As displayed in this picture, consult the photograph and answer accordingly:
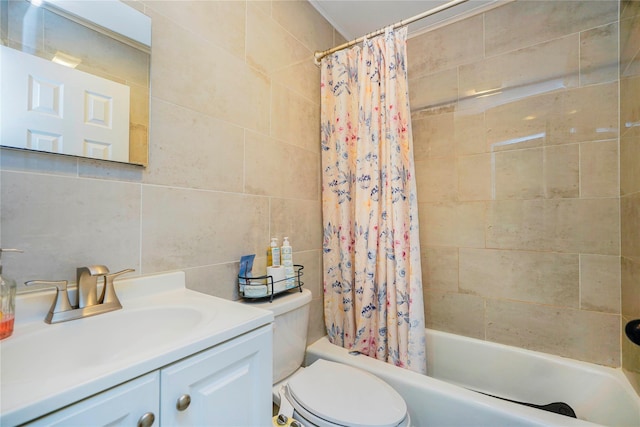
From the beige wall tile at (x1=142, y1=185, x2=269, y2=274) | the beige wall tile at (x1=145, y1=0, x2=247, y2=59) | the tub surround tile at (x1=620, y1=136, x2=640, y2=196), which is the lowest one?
the beige wall tile at (x1=142, y1=185, x2=269, y2=274)

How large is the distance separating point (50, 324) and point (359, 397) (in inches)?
38.6

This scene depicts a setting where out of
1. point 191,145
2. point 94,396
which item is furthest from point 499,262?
point 94,396

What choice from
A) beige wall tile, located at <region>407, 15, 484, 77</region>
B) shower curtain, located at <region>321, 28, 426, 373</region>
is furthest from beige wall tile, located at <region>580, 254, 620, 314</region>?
beige wall tile, located at <region>407, 15, 484, 77</region>

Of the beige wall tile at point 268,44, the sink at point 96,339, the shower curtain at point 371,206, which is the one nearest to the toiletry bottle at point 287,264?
the shower curtain at point 371,206

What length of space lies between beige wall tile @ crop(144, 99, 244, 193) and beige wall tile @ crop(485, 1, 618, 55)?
1557 mm

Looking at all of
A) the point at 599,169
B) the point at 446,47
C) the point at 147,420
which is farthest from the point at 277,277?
the point at 446,47

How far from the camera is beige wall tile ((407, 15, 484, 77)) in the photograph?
1711mm

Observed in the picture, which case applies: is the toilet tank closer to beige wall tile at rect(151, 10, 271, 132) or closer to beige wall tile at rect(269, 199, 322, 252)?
beige wall tile at rect(269, 199, 322, 252)

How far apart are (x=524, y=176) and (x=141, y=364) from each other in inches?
71.7

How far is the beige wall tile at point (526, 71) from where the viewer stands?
147 centimetres

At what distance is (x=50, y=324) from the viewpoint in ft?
2.35

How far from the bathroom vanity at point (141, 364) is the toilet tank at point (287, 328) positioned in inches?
13.4

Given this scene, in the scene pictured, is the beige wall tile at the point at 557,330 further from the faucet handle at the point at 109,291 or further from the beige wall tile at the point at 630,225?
the faucet handle at the point at 109,291

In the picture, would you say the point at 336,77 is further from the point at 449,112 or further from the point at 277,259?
the point at 277,259
